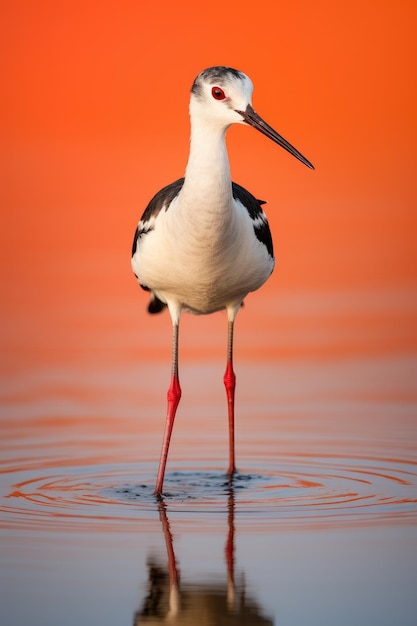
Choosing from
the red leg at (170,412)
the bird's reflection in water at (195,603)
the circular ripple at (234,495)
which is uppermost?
the red leg at (170,412)

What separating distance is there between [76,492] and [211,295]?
65.3 inches

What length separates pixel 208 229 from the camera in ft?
29.8

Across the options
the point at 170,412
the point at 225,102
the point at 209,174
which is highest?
the point at 225,102

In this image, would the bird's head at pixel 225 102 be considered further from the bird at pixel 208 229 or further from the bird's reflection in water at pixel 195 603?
the bird's reflection in water at pixel 195 603

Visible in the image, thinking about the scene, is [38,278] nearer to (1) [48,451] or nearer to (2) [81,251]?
(2) [81,251]

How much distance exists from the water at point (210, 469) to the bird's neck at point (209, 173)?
68.1 inches

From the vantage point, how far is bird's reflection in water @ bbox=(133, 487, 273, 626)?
6.48m

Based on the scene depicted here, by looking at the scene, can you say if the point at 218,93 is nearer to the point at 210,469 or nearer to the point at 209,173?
the point at 209,173

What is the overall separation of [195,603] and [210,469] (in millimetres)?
2949

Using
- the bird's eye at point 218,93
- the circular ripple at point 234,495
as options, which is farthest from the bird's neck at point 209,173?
the circular ripple at point 234,495

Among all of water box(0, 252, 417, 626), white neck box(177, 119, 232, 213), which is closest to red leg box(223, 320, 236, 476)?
water box(0, 252, 417, 626)

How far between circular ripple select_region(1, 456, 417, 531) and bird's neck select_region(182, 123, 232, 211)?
1.71 meters

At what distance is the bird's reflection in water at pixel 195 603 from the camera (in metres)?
6.48

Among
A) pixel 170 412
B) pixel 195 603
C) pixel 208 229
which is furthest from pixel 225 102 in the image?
pixel 195 603
